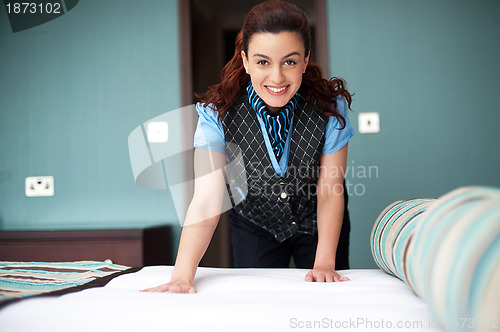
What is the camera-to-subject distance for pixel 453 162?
8.14ft

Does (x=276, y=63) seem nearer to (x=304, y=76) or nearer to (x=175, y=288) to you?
(x=304, y=76)

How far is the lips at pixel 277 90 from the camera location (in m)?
1.19

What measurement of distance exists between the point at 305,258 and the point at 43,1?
99.3 inches

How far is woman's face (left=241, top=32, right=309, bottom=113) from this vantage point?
44.8 inches

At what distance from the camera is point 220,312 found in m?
0.71

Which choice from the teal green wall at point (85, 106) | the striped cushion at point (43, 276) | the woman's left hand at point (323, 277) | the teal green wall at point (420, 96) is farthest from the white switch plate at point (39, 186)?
the woman's left hand at point (323, 277)

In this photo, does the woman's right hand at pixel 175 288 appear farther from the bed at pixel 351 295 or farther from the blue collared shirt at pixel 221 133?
the blue collared shirt at pixel 221 133

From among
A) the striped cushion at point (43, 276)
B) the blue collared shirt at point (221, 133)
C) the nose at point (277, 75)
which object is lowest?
the striped cushion at point (43, 276)

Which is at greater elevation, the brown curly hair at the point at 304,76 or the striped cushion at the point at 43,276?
the brown curly hair at the point at 304,76

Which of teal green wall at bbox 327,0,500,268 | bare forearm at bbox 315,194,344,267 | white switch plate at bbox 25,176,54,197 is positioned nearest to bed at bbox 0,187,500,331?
bare forearm at bbox 315,194,344,267

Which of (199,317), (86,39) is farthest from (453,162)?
(86,39)

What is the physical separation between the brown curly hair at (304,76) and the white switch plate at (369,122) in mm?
1194

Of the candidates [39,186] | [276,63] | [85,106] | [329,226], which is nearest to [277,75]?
[276,63]

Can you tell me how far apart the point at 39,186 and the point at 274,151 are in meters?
2.02
